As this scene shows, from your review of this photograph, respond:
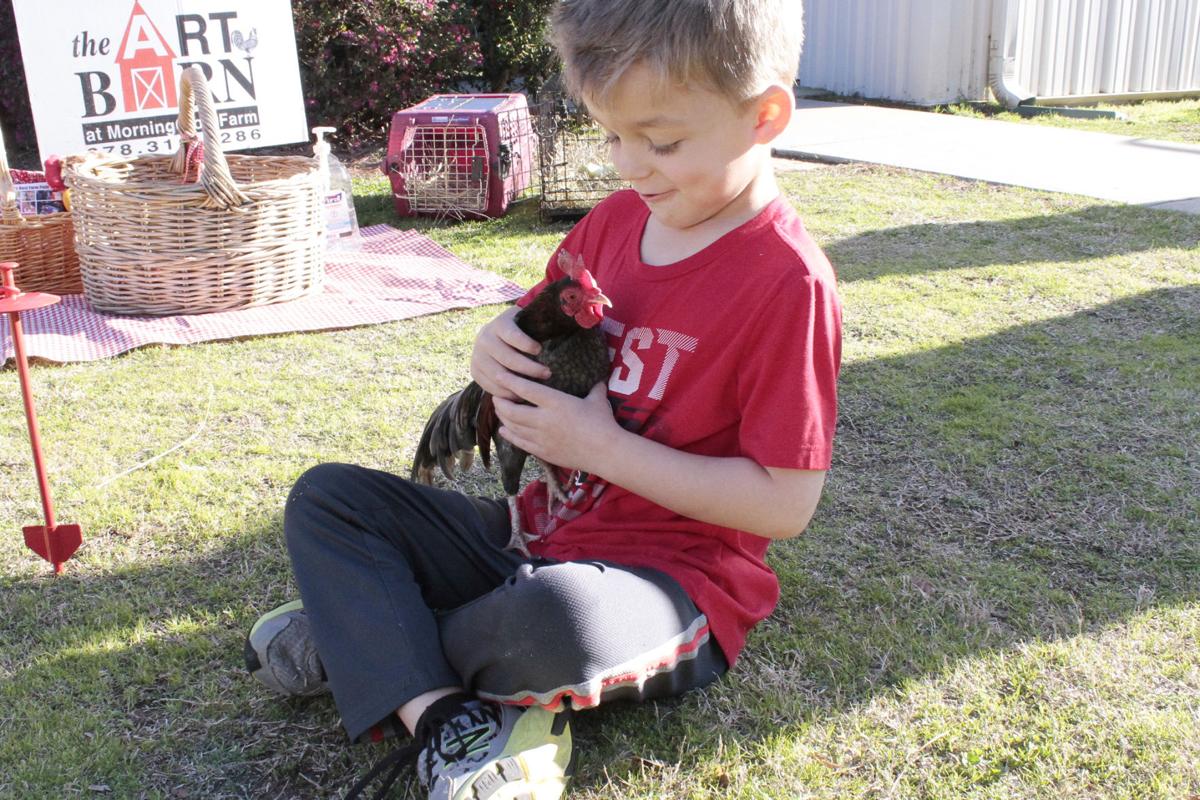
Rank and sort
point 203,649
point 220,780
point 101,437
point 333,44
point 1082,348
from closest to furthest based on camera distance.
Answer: point 220,780 → point 203,649 → point 101,437 → point 1082,348 → point 333,44

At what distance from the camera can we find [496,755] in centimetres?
170

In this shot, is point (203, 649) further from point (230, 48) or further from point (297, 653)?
point (230, 48)

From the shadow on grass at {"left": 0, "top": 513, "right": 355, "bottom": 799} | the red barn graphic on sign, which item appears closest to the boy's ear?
the shadow on grass at {"left": 0, "top": 513, "right": 355, "bottom": 799}

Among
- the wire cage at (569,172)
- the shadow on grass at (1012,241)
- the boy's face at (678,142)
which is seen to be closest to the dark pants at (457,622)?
the boy's face at (678,142)

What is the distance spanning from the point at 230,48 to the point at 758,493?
5120mm

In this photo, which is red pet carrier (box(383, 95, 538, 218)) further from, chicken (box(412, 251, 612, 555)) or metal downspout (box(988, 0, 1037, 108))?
metal downspout (box(988, 0, 1037, 108))

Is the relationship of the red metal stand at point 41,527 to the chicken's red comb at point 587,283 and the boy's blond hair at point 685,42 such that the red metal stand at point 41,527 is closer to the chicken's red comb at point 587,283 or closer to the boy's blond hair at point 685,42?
the chicken's red comb at point 587,283

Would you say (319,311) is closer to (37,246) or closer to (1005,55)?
(37,246)

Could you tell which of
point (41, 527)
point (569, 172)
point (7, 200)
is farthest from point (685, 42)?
point (569, 172)

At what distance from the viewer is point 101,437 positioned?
327cm

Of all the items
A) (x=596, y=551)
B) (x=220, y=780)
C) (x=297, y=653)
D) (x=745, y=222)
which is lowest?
(x=220, y=780)

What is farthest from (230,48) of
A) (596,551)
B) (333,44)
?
(596,551)

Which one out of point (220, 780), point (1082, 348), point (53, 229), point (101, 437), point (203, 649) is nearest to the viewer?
point (220, 780)

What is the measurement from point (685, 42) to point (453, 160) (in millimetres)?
4741
